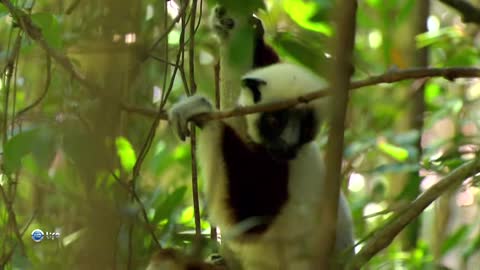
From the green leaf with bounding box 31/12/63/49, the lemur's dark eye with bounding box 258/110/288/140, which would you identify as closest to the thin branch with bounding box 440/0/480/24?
the lemur's dark eye with bounding box 258/110/288/140

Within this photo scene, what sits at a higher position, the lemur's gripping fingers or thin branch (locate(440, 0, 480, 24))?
thin branch (locate(440, 0, 480, 24))

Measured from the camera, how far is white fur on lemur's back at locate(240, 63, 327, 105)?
2613 millimetres

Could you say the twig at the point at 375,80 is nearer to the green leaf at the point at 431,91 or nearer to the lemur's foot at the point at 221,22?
the lemur's foot at the point at 221,22

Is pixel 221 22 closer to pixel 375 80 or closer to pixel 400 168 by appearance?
pixel 400 168

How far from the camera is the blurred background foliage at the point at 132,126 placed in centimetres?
89

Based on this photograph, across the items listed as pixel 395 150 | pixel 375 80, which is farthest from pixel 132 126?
pixel 395 150

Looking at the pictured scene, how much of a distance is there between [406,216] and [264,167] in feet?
2.98

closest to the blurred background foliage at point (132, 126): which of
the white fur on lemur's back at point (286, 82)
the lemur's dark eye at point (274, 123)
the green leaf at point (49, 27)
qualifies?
the green leaf at point (49, 27)

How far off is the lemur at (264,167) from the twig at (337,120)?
1746mm

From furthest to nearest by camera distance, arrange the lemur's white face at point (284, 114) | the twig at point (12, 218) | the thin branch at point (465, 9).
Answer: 1. the lemur's white face at point (284, 114)
2. the thin branch at point (465, 9)
3. the twig at point (12, 218)

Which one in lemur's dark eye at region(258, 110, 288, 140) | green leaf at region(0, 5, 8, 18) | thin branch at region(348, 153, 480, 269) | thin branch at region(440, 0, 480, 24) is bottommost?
thin branch at region(348, 153, 480, 269)

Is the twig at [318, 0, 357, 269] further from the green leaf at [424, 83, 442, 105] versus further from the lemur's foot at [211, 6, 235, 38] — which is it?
the green leaf at [424, 83, 442, 105]

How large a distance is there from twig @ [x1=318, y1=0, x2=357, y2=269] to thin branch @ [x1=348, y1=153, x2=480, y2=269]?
818mm

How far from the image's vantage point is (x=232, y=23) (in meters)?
3.01
